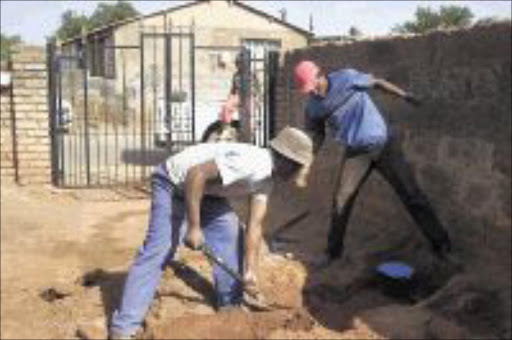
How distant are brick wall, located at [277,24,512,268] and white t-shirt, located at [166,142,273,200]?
2213 millimetres

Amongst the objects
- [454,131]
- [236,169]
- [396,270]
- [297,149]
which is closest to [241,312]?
[236,169]

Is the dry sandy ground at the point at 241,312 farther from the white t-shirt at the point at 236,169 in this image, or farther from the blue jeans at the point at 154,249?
the white t-shirt at the point at 236,169

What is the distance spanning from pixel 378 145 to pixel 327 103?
576mm

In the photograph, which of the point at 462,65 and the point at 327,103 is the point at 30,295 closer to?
the point at 327,103

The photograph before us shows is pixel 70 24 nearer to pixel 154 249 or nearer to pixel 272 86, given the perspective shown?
pixel 272 86

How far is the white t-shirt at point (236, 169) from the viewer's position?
448 cm

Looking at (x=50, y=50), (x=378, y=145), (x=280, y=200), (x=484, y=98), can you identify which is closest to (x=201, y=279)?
(x=378, y=145)

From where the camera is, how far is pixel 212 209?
499cm

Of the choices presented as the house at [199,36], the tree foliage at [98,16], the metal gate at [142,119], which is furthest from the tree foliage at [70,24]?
the metal gate at [142,119]

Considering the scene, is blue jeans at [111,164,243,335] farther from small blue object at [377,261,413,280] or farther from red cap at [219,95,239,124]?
red cap at [219,95,239,124]

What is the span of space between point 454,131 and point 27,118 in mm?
5693

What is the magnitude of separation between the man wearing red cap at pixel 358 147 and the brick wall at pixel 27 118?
4.62 metres

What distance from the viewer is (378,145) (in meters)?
6.20

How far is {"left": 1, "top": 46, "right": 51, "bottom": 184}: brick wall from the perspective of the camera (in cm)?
989
